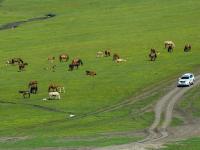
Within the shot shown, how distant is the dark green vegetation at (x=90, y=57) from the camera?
7044 cm

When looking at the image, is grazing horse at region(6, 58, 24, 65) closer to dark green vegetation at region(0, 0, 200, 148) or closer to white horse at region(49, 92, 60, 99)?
dark green vegetation at region(0, 0, 200, 148)

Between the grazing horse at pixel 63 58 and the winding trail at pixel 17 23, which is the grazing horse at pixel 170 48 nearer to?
the grazing horse at pixel 63 58

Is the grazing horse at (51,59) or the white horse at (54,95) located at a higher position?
the grazing horse at (51,59)

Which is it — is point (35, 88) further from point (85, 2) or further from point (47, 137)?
point (85, 2)

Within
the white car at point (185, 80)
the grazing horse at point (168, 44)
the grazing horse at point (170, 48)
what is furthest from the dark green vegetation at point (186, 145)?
the grazing horse at point (168, 44)

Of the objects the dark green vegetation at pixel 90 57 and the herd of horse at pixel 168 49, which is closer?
the dark green vegetation at pixel 90 57

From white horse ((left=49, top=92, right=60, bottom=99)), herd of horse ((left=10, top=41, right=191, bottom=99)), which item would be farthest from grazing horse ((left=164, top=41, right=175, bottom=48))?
white horse ((left=49, top=92, right=60, bottom=99))

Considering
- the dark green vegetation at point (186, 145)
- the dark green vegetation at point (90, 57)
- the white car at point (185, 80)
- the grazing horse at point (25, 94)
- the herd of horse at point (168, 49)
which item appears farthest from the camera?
the herd of horse at point (168, 49)

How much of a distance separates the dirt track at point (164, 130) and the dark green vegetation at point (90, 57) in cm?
165

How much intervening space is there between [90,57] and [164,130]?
50.9m

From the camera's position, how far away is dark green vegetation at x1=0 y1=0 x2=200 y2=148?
70438mm

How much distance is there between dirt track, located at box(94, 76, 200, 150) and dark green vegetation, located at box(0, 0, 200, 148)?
165cm

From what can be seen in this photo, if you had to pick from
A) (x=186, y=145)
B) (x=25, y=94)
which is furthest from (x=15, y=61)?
(x=186, y=145)

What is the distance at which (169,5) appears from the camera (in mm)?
172500
